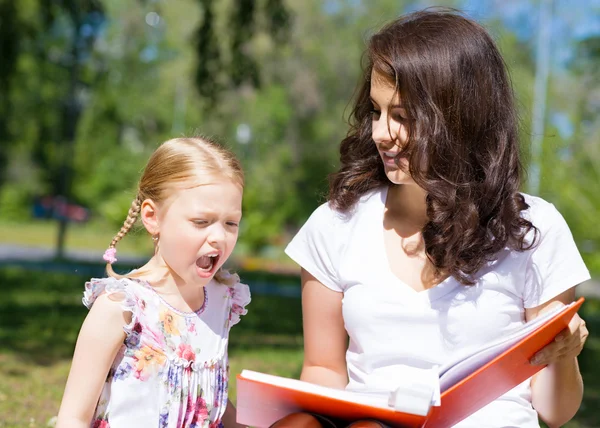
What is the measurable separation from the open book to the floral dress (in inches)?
7.2

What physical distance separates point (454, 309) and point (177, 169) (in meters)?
0.87

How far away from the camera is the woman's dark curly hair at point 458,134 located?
2.44 meters

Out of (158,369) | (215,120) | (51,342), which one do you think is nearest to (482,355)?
(158,369)

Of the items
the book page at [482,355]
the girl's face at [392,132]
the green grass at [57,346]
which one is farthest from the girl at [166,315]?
the green grass at [57,346]

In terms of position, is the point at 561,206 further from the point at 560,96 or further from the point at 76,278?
the point at 76,278

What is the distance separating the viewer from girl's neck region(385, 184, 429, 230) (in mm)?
2631

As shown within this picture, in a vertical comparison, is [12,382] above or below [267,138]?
above

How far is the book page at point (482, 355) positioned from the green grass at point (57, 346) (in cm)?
220

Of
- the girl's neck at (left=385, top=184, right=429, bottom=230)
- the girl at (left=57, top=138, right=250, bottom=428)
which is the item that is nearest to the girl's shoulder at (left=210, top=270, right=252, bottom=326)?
the girl at (left=57, top=138, right=250, bottom=428)

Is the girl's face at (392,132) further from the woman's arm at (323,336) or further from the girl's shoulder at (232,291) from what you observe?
the girl's shoulder at (232,291)

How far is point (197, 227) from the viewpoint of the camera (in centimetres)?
226

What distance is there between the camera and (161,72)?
94.6 feet

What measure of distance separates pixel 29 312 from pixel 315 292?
594 centimetres

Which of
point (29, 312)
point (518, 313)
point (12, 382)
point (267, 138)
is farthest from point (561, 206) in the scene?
point (518, 313)
